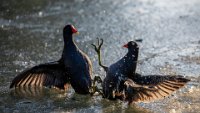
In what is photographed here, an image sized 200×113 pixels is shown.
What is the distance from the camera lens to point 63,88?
6352 millimetres

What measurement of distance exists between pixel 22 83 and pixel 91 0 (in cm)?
580

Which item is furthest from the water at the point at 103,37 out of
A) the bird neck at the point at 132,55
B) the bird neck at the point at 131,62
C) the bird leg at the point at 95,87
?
the bird neck at the point at 132,55

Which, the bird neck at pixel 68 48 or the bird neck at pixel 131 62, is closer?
the bird neck at pixel 131 62

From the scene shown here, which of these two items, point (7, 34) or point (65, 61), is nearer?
point (65, 61)

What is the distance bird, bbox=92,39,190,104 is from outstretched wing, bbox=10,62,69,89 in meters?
0.63

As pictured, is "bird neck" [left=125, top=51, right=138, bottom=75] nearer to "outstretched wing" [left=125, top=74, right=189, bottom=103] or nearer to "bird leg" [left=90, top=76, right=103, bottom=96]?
"outstretched wing" [left=125, top=74, right=189, bottom=103]

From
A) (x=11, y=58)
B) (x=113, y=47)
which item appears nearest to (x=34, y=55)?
(x=11, y=58)

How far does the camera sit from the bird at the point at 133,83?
17.4ft

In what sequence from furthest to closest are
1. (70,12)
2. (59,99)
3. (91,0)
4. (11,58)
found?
(91,0)
(70,12)
(11,58)
(59,99)

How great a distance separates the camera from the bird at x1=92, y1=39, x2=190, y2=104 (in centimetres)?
530

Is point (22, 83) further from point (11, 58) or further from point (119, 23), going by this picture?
point (119, 23)

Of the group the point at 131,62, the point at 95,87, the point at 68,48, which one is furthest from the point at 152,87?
the point at 68,48

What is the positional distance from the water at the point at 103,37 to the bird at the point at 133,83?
0.56 ft

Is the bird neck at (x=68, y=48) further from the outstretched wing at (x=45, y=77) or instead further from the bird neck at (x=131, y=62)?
the bird neck at (x=131, y=62)
